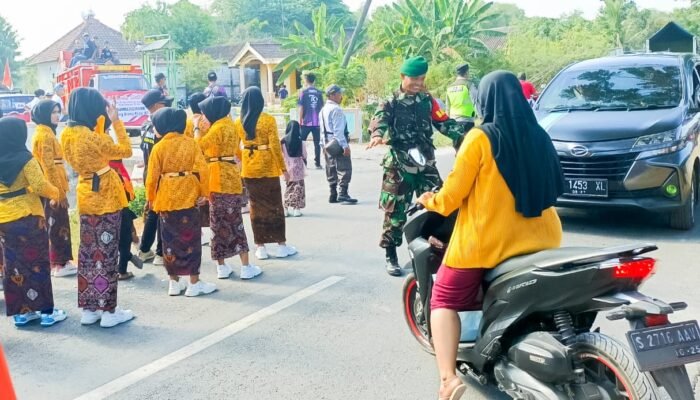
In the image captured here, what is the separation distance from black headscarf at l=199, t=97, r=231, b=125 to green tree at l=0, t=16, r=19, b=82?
237 feet

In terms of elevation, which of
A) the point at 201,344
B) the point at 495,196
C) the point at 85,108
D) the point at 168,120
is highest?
the point at 85,108

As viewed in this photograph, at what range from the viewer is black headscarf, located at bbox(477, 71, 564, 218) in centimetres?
347

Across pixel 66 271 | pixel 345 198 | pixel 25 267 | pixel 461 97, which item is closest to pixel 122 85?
pixel 461 97

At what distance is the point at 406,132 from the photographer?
6172 mm

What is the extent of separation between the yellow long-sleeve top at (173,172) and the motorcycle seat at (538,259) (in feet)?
10.8

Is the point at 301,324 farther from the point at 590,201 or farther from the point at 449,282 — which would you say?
the point at 590,201

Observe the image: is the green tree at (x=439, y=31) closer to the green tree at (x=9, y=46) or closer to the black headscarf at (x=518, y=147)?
the black headscarf at (x=518, y=147)

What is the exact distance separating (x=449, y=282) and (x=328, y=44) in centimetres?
2341

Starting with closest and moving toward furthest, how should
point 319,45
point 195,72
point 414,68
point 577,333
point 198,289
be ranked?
point 577,333 → point 414,68 → point 198,289 → point 319,45 → point 195,72

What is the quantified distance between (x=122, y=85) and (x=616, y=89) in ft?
61.6

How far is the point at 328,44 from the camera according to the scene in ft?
85.9

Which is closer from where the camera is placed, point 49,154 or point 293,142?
point 49,154

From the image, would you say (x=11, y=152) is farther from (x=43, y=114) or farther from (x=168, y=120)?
(x=43, y=114)

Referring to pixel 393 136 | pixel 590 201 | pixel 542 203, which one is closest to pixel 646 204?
pixel 590 201
